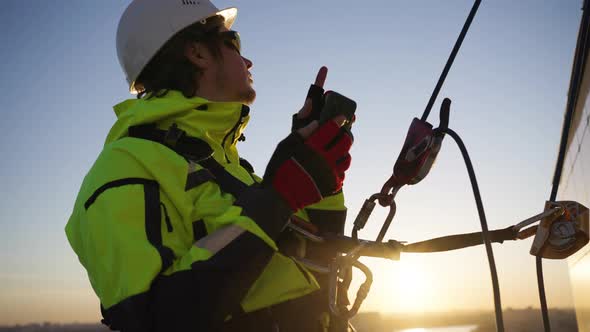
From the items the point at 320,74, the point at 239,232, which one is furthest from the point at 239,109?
the point at 239,232

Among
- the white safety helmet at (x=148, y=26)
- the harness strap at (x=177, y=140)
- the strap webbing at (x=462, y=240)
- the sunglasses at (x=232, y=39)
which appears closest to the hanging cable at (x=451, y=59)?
the strap webbing at (x=462, y=240)

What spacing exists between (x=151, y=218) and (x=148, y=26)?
182 cm

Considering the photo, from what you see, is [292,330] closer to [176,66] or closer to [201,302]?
[201,302]

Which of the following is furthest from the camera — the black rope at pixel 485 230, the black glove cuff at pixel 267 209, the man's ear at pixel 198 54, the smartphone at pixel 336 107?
the man's ear at pixel 198 54

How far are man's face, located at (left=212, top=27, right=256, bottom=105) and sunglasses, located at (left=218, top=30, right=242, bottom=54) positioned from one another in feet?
0.19

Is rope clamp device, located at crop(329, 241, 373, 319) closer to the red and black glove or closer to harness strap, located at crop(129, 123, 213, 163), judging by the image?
the red and black glove

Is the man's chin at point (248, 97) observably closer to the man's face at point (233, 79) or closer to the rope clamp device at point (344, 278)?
the man's face at point (233, 79)

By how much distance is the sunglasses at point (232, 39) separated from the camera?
3.34 m

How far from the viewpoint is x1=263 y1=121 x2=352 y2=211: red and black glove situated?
2.21m

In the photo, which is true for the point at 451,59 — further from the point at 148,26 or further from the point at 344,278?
the point at 148,26

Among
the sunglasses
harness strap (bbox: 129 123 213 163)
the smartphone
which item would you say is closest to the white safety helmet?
the sunglasses

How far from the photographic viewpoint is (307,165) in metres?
2.21

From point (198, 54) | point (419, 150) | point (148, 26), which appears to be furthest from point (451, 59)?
point (148, 26)

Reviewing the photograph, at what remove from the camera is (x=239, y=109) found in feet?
9.78
